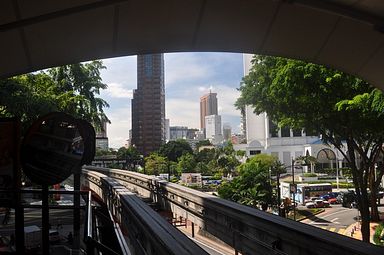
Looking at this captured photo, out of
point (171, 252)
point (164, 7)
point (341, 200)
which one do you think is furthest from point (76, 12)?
point (341, 200)

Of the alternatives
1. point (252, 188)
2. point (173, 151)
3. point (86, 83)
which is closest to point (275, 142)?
point (173, 151)

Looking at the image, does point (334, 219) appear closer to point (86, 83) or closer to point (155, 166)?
point (86, 83)

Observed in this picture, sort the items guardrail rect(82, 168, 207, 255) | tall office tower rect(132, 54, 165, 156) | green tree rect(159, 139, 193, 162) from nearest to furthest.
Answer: guardrail rect(82, 168, 207, 255) < green tree rect(159, 139, 193, 162) < tall office tower rect(132, 54, 165, 156)

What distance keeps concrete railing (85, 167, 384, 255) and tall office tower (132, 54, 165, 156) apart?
112597 mm

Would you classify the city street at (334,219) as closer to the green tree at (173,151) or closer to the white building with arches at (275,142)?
the white building with arches at (275,142)

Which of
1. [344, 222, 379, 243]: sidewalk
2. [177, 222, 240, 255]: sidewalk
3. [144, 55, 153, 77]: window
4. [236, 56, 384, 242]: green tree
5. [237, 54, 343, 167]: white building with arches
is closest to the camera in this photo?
[236, 56, 384, 242]: green tree

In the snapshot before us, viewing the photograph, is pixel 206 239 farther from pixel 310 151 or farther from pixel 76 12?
pixel 310 151

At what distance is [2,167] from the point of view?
6.12 m

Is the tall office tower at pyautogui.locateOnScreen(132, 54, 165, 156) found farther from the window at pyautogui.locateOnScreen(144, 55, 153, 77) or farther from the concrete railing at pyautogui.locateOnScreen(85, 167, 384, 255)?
the concrete railing at pyautogui.locateOnScreen(85, 167, 384, 255)

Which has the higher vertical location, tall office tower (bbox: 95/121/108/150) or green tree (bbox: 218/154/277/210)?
tall office tower (bbox: 95/121/108/150)

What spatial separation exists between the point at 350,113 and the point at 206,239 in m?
12.5

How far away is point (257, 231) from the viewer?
7.73 metres

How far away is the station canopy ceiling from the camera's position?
17.9 feet

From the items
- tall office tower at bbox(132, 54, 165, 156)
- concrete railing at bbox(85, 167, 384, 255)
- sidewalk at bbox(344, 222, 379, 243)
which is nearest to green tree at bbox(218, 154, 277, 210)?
sidewalk at bbox(344, 222, 379, 243)
